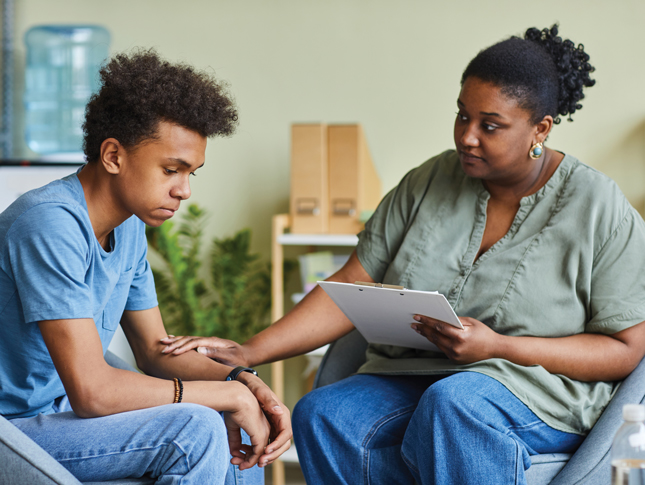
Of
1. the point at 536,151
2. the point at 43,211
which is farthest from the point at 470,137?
the point at 43,211

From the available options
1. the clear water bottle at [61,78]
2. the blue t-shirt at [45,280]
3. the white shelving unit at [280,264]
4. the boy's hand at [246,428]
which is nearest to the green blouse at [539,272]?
the boy's hand at [246,428]

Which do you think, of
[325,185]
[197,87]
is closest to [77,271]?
[197,87]

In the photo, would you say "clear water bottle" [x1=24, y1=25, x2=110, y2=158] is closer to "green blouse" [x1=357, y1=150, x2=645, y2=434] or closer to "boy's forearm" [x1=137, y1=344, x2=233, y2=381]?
"boy's forearm" [x1=137, y1=344, x2=233, y2=381]

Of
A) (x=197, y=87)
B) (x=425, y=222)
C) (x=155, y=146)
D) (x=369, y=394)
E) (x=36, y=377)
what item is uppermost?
(x=197, y=87)

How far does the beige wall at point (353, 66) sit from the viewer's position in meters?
2.51

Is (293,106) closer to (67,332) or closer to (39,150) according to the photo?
(39,150)

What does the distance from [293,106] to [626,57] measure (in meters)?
1.36

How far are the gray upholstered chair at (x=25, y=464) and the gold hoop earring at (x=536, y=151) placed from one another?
3.70ft

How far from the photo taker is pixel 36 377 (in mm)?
1128

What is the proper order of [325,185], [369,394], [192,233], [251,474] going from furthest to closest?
[192,233]
[325,185]
[369,394]
[251,474]

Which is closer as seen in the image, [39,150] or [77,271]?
[77,271]

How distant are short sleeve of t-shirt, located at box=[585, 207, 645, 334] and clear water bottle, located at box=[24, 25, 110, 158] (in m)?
2.26

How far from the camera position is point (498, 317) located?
1.38 meters

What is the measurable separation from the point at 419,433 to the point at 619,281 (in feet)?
1.74
